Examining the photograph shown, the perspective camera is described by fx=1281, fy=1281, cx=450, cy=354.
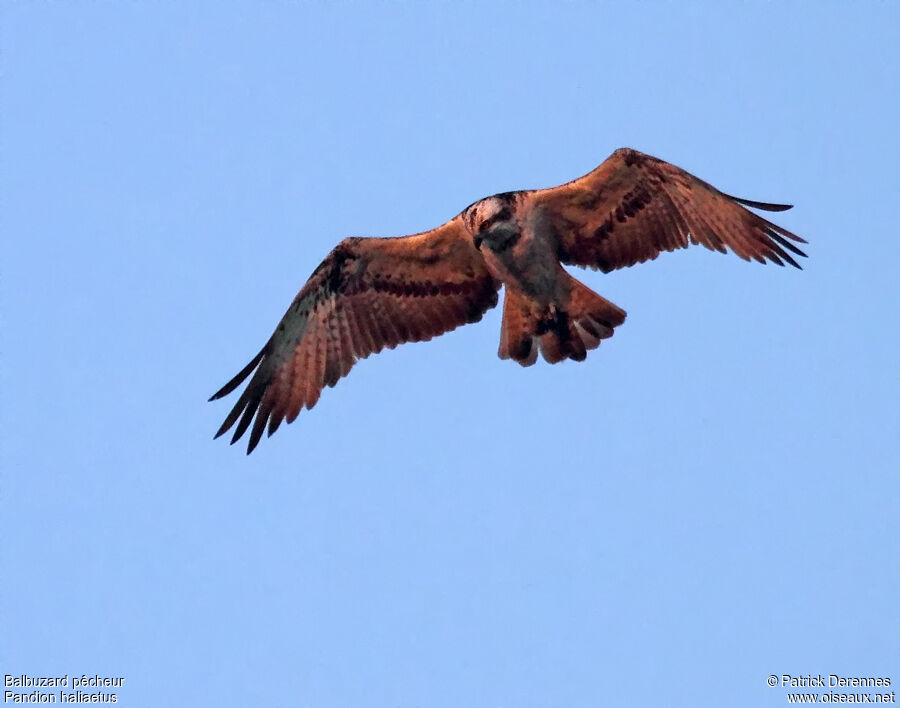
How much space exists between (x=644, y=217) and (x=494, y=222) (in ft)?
4.56

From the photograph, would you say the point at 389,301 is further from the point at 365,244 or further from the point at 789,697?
the point at 789,697

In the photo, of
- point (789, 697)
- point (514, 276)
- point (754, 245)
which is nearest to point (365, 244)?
point (514, 276)

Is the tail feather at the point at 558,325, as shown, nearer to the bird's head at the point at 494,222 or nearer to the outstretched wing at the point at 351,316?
the outstretched wing at the point at 351,316

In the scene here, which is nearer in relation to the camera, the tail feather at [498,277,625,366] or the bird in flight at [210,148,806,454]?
the bird in flight at [210,148,806,454]

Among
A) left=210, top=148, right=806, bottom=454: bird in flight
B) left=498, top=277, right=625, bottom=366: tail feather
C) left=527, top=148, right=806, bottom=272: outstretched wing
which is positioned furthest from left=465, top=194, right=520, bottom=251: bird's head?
left=498, top=277, right=625, bottom=366: tail feather

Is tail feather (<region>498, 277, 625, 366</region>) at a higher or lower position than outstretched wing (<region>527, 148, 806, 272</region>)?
lower

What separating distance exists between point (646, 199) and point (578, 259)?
32.6 inches

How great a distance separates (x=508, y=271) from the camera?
11367 millimetres

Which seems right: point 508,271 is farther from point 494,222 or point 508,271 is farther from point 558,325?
point 558,325

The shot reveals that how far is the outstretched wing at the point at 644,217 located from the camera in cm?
1106

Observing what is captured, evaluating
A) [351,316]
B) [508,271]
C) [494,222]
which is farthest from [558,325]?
[351,316]

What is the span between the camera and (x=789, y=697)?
10.5 m

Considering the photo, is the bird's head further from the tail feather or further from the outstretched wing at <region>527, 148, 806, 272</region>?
the tail feather

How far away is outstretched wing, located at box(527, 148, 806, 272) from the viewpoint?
36.3 ft
